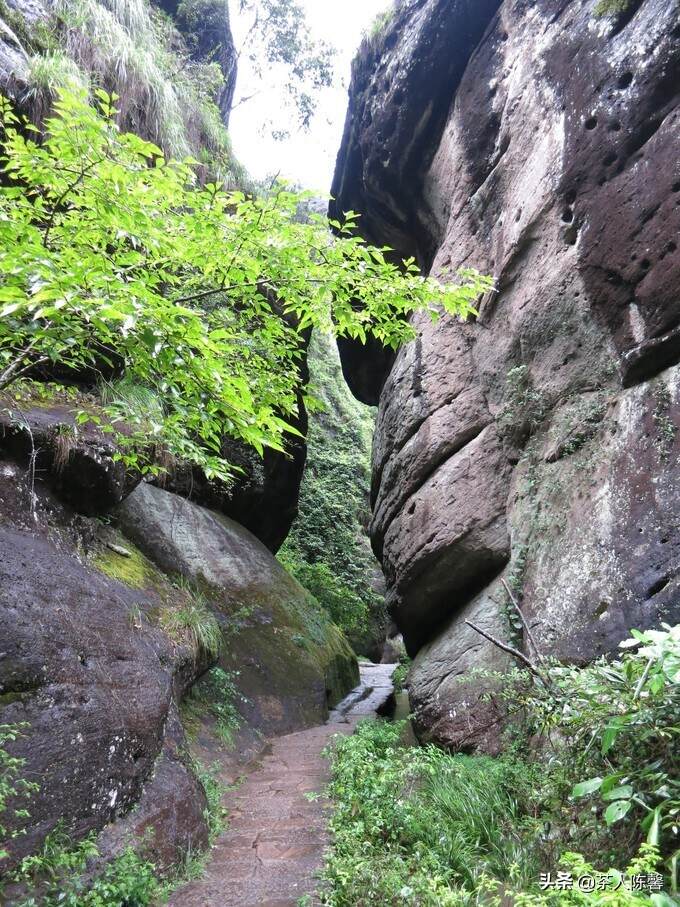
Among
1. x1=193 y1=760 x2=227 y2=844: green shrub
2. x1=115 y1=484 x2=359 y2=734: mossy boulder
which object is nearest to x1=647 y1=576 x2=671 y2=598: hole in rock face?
A: x1=193 y1=760 x2=227 y2=844: green shrub

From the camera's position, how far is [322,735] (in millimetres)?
8320

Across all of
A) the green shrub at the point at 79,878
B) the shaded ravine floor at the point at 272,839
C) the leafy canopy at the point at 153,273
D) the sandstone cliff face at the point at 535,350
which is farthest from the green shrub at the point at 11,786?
the sandstone cliff face at the point at 535,350

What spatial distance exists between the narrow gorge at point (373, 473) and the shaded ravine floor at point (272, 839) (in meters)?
0.04

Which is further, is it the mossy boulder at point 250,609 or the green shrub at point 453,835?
the mossy boulder at point 250,609

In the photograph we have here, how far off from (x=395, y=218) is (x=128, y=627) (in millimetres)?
10745

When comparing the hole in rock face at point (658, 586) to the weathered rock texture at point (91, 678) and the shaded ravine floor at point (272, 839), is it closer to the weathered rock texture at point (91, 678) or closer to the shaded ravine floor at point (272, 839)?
the shaded ravine floor at point (272, 839)

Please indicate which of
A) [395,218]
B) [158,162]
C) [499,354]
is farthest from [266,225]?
[395,218]

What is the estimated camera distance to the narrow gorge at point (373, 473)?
3363 mm

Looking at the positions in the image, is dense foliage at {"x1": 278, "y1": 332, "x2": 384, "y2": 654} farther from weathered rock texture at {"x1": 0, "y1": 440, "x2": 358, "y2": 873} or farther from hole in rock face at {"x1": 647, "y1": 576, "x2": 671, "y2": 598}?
hole in rock face at {"x1": 647, "y1": 576, "x2": 671, "y2": 598}

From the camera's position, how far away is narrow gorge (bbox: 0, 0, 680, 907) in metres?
3.36

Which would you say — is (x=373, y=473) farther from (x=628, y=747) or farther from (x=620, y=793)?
(x=620, y=793)

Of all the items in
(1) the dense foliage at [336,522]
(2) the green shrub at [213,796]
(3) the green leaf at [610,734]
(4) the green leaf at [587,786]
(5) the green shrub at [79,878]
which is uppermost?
(1) the dense foliage at [336,522]

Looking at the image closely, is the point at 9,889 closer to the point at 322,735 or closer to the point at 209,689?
the point at 209,689

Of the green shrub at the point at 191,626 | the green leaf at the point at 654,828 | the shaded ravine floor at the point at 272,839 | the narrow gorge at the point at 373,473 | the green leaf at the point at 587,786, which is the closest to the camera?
the green leaf at the point at 654,828
